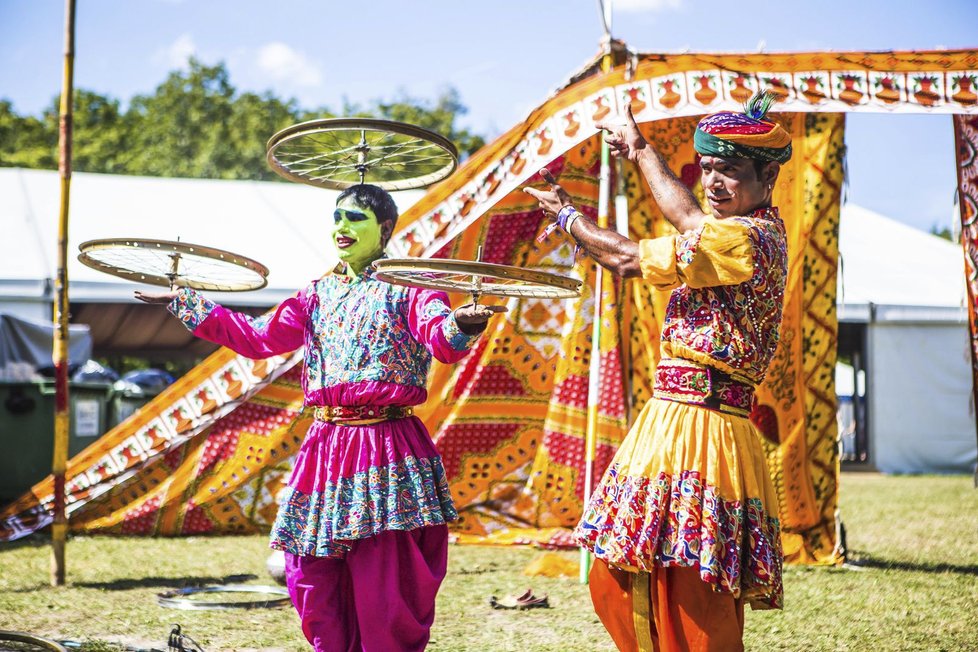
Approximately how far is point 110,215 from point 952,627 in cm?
1091

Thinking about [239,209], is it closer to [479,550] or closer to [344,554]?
[479,550]

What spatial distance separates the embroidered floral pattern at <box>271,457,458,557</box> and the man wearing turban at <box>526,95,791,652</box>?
30.0 inches

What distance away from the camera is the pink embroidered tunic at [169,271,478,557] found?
3.40m

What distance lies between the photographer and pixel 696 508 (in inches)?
107

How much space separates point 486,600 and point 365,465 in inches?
76.7

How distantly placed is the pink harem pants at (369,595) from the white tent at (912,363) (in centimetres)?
1087

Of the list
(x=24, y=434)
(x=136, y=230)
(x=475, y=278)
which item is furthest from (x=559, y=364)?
(x=136, y=230)

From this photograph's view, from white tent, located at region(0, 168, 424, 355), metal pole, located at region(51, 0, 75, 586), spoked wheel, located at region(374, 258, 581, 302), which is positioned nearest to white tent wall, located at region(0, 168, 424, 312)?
white tent, located at region(0, 168, 424, 355)

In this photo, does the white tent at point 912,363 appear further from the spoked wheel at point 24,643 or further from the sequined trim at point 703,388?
the spoked wheel at point 24,643

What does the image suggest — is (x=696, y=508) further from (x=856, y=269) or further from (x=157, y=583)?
(x=856, y=269)

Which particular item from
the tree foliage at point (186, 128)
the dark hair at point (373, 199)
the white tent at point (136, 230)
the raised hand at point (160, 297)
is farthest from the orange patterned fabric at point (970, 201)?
the tree foliage at point (186, 128)

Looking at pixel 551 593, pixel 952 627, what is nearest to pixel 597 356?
pixel 551 593

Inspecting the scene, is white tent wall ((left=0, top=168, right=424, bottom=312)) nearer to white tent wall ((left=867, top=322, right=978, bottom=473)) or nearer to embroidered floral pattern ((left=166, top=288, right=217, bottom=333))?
white tent wall ((left=867, top=322, right=978, bottom=473))

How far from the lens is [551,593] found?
5.28 m
